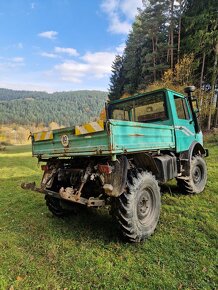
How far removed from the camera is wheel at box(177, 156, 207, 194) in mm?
4991

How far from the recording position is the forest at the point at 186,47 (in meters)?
15.5

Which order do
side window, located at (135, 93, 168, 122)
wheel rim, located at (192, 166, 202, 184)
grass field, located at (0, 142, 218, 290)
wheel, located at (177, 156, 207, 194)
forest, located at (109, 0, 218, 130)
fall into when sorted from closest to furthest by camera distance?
1. grass field, located at (0, 142, 218, 290)
2. side window, located at (135, 93, 168, 122)
3. wheel, located at (177, 156, 207, 194)
4. wheel rim, located at (192, 166, 202, 184)
5. forest, located at (109, 0, 218, 130)

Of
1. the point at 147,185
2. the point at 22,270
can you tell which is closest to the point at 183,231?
the point at 147,185

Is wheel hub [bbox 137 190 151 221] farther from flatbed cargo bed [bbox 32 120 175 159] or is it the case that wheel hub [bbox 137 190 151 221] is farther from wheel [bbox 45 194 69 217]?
wheel [bbox 45 194 69 217]

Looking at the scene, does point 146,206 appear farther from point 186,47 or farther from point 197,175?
point 186,47

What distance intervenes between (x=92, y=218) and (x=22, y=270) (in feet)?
5.63

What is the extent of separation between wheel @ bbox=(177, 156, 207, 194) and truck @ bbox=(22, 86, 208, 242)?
2 centimetres

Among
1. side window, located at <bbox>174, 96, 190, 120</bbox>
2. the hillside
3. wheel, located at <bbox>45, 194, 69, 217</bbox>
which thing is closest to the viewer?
wheel, located at <bbox>45, 194, 69, 217</bbox>

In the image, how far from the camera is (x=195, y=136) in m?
5.47

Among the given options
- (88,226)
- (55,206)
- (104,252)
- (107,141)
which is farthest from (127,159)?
(55,206)

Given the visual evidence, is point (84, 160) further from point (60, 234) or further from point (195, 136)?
point (195, 136)

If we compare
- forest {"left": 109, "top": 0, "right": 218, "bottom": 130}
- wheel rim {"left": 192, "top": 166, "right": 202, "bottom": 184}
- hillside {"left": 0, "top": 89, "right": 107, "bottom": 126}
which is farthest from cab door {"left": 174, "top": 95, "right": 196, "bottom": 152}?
hillside {"left": 0, "top": 89, "right": 107, "bottom": 126}

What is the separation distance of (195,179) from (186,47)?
14820mm

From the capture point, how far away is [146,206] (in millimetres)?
3572
